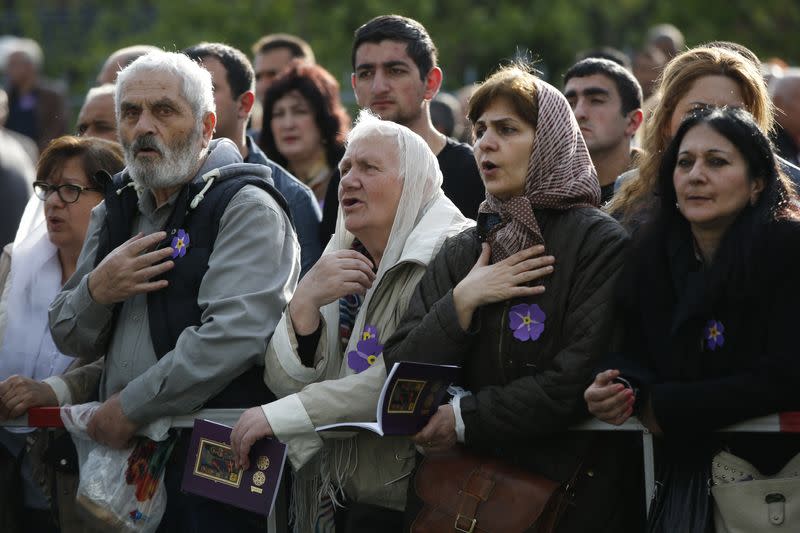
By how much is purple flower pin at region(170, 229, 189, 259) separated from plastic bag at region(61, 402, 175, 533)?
25.2 inches

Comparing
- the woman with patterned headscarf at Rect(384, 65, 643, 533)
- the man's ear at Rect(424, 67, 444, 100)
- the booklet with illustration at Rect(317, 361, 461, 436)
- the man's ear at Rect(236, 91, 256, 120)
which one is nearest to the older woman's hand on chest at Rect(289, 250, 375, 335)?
the woman with patterned headscarf at Rect(384, 65, 643, 533)

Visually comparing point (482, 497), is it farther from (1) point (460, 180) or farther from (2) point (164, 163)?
(1) point (460, 180)

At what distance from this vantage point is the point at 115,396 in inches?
190

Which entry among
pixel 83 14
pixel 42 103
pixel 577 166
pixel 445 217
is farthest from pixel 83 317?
pixel 83 14

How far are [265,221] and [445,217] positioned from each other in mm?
697

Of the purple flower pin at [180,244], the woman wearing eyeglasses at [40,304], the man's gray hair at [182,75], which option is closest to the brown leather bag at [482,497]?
the purple flower pin at [180,244]

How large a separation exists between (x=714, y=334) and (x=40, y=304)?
3005mm

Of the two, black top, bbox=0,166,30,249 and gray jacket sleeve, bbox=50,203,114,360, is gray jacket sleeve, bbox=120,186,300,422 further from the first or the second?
black top, bbox=0,166,30,249

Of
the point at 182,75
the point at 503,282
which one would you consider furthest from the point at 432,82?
the point at 503,282

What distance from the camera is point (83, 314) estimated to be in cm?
491

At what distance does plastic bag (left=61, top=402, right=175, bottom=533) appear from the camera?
479cm

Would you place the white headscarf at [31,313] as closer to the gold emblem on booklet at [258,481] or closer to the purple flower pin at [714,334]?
the gold emblem on booklet at [258,481]

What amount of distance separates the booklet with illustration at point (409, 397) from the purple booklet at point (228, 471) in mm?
354

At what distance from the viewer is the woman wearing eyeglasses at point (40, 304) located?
5235mm
